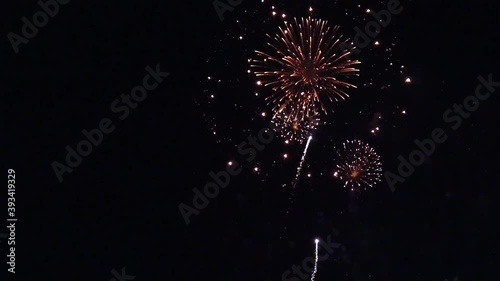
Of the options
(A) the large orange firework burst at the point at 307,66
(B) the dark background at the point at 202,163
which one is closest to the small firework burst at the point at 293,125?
(B) the dark background at the point at 202,163

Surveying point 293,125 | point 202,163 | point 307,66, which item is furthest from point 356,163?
point 202,163

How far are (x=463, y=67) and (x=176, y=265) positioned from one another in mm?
1908

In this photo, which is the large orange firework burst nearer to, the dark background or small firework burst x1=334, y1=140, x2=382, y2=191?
the dark background

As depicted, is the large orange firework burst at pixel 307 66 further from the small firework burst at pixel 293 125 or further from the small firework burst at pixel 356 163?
the small firework burst at pixel 356 163

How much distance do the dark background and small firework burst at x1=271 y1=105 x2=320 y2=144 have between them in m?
0.10

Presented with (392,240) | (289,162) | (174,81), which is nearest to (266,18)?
(174,81)

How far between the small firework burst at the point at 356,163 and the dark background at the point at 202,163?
7 cm

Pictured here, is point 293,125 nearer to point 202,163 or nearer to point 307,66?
point 307,66

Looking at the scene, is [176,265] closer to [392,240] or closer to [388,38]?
[392,240]

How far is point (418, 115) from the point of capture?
322cm

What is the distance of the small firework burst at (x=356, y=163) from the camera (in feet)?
10.1

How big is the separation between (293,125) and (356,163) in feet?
1.33

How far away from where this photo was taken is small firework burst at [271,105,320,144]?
299cm

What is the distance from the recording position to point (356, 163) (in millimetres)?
3076
